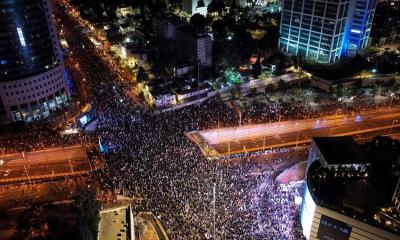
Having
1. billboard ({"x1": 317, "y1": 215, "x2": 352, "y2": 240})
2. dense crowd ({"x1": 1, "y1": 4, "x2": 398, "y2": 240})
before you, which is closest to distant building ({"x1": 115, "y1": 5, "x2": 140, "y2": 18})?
dense crowd ({"x1": 1, "y1": 4, "x2": 398, "y2": 240})

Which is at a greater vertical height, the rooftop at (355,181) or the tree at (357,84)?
the rooftop at (355,181)

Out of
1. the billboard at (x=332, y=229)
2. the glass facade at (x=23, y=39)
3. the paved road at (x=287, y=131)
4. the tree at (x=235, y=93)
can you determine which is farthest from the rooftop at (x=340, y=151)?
the glass facade at (x=23, y=39)

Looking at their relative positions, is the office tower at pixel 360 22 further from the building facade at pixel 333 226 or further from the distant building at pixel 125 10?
the distant building at pixel 125 10

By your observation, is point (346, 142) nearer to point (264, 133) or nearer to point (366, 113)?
point (264, 133)

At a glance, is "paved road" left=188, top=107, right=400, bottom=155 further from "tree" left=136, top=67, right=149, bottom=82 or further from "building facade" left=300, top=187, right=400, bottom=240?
"tree" left=136, top=67, right=149, bottom=82

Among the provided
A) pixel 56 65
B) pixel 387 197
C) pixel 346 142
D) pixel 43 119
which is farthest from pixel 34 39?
pixel 387 197

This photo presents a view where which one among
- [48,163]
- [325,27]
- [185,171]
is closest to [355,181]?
[185,171]
